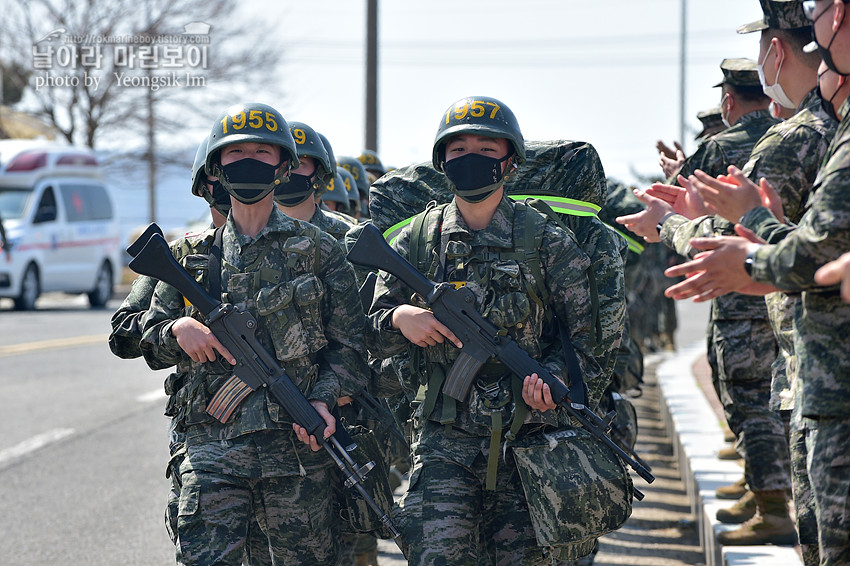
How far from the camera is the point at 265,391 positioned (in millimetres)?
4289

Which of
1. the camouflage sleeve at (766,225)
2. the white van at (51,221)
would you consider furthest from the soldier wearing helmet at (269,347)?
the white van at (51,221)

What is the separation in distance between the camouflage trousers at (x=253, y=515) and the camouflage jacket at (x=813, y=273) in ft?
6.45

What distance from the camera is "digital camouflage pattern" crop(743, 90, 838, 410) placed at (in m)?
3.70

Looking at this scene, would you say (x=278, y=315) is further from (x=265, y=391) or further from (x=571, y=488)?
(x=571, y=488)

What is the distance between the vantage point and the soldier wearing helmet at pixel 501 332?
4043mm

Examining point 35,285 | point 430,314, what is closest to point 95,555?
point 430,314

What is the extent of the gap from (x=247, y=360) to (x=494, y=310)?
0.93 meters

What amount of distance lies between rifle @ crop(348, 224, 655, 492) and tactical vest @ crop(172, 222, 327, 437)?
1.49 feet

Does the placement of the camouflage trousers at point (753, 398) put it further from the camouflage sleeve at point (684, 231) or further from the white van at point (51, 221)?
the white van at point (51, 221)

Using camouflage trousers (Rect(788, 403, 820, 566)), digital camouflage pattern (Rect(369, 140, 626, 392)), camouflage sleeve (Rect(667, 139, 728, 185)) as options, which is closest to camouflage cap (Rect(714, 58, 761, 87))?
camouflage sleeve (Rect(667, 139, 728, 185))

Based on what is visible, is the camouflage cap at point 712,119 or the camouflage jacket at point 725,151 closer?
the camouflage jacket at point 725,151

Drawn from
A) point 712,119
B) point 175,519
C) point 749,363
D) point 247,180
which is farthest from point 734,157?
point 175,519

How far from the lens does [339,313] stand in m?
4.45

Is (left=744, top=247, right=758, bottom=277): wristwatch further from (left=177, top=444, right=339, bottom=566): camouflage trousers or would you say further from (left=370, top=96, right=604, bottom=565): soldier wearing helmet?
(left=177, top=444, right=339, bottom=566): camouflage trousers
